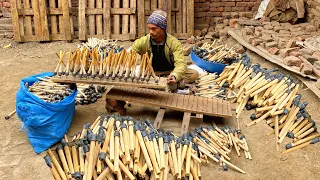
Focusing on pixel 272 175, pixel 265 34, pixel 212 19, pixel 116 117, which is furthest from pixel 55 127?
pixel 212 19

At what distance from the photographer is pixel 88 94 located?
17.8 ft

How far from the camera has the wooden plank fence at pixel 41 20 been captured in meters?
A: 8.09

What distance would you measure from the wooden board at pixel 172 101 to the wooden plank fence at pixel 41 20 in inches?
158

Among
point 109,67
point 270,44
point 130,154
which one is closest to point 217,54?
point 270,44

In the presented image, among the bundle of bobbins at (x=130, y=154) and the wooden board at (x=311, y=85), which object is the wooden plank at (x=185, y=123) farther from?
the wooden board at (x=311, y=85)

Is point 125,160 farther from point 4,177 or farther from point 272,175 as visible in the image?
point 272,175

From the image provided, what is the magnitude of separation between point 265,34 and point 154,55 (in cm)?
322

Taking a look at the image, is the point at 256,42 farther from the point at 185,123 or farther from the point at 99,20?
the point at 99,20

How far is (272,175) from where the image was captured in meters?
3.80

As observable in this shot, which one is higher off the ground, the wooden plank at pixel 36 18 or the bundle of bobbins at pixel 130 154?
the wooden plank at pixel 36 18

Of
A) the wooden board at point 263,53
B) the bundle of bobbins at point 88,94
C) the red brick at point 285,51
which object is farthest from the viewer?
the red brick at point 285,51

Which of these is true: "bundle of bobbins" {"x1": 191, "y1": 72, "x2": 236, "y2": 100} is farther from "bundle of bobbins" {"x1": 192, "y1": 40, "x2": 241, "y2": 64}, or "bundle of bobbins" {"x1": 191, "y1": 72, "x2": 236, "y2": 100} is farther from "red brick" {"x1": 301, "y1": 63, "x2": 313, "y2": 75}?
"red brick" {"x1": 301, "y1": 63, "x2": 313, "y2": 75}

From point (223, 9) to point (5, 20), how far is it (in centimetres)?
558

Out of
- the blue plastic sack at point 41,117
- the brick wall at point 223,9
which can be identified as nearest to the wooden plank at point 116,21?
the brick wall at point 223,9
